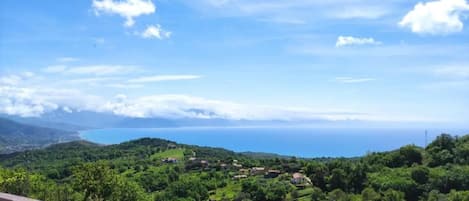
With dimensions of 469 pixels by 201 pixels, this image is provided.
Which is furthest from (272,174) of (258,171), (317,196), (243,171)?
(317,196)

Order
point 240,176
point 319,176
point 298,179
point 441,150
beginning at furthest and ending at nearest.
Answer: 1. point 240,176
2. point 441,150
3. point 298,179
4. point 319,176

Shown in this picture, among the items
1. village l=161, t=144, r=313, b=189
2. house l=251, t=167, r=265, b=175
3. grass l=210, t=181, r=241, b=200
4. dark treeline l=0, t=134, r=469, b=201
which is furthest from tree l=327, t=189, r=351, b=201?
house l=251, t=167, r=265, b=175

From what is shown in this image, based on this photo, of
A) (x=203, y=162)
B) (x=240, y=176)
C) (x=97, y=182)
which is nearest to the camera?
(x=97, y=182)

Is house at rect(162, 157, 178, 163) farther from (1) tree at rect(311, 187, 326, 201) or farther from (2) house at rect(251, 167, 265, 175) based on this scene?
(1) tree at rect(311, 187, 326, 201)

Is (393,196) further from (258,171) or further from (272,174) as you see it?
(258,171)

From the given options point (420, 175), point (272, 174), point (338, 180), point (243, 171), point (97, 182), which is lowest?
point (243, 171)

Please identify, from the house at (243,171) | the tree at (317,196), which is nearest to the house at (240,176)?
the house at (243,171)

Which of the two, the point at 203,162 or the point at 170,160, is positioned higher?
the point at 203,162

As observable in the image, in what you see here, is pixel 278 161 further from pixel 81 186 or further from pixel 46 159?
pixel 46 159
